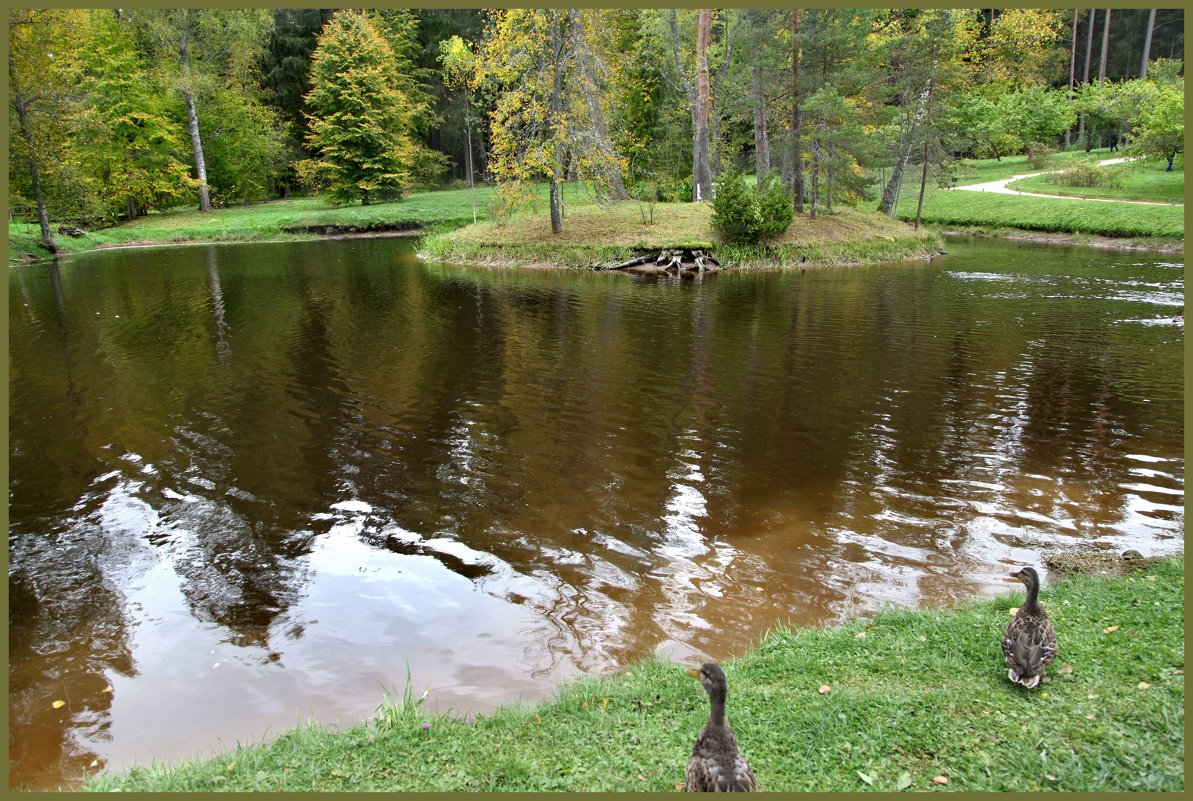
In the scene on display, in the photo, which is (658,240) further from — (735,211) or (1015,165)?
(1015,165)

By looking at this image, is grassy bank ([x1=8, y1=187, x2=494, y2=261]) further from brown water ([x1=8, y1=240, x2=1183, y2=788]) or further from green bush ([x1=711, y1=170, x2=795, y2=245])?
brown water ([x1=8, y1=240, x2=1183, y2=788])

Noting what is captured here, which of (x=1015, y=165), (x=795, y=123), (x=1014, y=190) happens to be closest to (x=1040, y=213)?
(x=1014, y=190)

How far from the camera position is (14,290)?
83.9ft

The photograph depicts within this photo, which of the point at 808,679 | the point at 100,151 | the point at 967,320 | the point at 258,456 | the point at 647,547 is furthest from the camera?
the point at 100,151

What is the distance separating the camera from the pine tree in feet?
153

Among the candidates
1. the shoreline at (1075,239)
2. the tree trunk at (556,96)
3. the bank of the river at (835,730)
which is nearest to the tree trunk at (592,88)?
the tree trunk at (556,96)

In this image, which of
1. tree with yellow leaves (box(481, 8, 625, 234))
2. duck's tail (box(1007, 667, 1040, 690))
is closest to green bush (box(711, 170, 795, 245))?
tree with yellow leaves (box(481, 8, 625, 234))

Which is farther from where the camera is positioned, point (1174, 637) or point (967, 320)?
point (967, 320)

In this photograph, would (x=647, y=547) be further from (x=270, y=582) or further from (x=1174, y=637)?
(x=1174, y=637)

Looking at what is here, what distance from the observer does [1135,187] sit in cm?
4119

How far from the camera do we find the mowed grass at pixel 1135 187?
39219mm

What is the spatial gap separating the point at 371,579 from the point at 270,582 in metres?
0.96

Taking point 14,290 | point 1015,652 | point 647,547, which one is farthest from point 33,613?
point 14,290

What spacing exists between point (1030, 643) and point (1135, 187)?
153 feet
